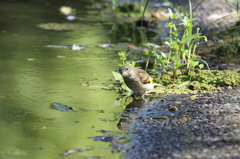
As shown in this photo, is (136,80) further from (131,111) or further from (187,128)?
(187,128)

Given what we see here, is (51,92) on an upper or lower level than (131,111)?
upper

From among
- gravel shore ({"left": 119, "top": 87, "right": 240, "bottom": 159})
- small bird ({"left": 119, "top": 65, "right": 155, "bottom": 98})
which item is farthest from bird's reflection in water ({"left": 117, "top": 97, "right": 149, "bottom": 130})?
small bird ({"left": 119, "top": 65, "right": 155, "bottom": 98})

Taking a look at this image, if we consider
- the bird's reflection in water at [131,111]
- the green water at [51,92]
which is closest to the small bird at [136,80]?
the bird's reflection in water at [131,111]

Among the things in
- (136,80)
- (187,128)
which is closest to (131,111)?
(136,80)

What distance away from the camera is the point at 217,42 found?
6.11 meters

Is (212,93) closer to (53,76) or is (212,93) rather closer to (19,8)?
(53,76)

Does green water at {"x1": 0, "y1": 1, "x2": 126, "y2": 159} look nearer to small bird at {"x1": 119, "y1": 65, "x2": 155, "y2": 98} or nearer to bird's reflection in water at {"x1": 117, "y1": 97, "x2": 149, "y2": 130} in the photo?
bird's reflection in water at {"x1": 117, "y1": 97, "x2": 149, "y2": 130}

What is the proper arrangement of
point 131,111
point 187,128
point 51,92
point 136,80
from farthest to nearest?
point 51,92 → point 136,80 → point 131,111 → point 187,128

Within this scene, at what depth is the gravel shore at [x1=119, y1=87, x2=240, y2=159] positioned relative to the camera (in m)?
2.58

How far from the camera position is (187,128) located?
3.00 metres

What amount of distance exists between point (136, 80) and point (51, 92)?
83cm

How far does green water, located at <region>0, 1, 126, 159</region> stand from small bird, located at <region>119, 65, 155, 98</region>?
214 mm

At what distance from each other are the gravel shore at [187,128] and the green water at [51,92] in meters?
0.20

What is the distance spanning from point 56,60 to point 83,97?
1479 mm
